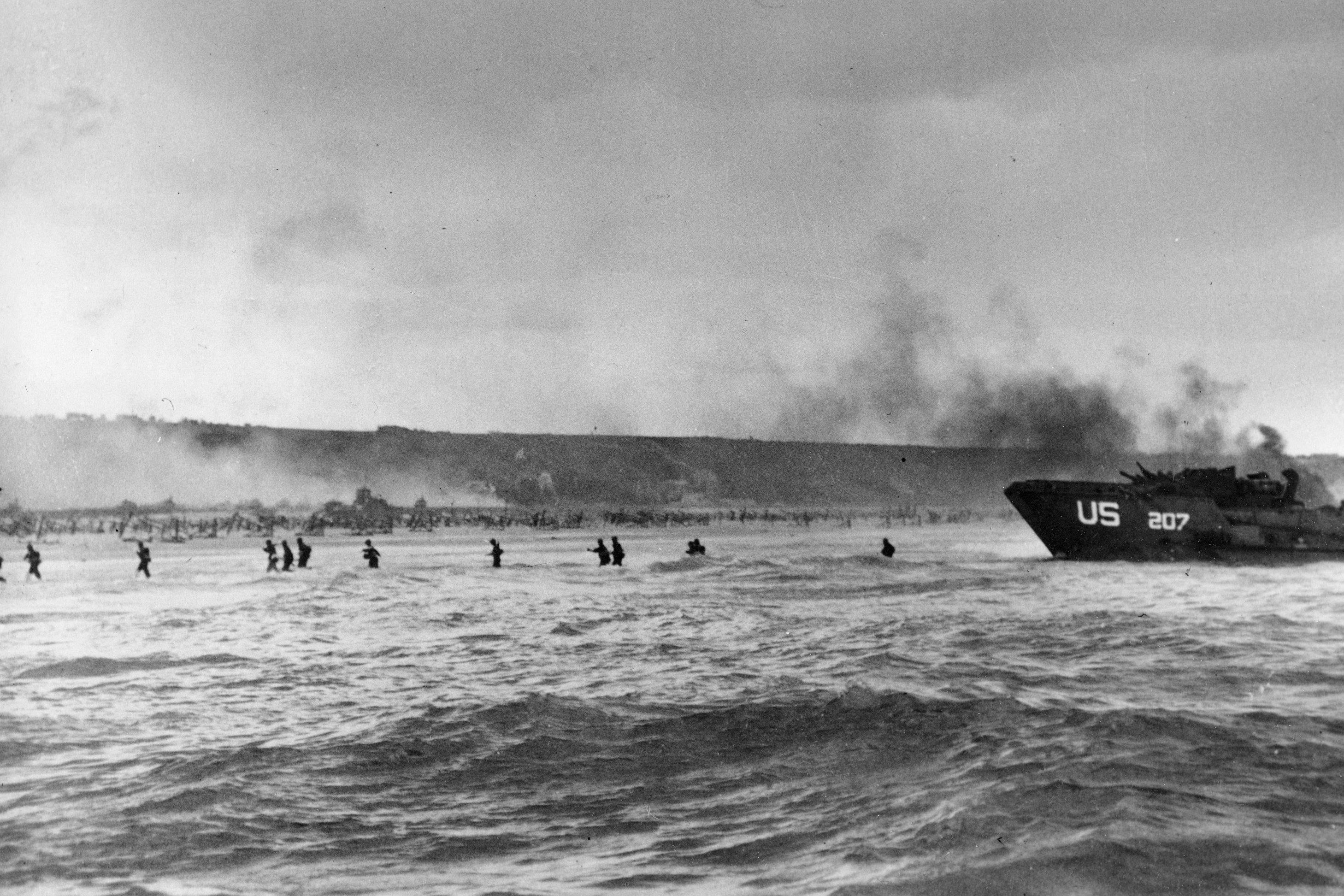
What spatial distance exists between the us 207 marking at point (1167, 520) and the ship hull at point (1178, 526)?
0.02m

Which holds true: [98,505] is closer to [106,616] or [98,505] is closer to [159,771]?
[106,616]

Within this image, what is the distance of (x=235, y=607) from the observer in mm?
23672

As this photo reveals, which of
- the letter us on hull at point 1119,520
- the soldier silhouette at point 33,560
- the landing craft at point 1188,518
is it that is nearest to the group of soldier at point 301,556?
the soldier silhouette at point 33,560

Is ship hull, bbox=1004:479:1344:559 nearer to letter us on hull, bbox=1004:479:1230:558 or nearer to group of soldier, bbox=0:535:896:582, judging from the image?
letter us on hull, bbox=1004:479:1230:558

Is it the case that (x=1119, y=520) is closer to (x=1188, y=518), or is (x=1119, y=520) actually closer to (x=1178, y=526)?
(x=1178, y=526)

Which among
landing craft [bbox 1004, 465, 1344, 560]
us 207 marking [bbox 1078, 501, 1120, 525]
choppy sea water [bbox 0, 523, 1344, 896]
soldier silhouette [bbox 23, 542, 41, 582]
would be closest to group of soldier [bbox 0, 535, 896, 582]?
soldier silhouette [bbox 23, 542, 41, 582]

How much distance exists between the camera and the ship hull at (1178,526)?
35938 mm

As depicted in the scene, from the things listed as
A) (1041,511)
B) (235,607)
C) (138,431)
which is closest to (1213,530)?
(1041,511)

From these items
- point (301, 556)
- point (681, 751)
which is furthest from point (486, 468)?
point (681, 751)

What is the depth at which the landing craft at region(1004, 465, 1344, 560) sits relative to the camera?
118 feet

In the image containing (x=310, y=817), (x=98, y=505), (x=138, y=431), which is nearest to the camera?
(x=310, y=817)

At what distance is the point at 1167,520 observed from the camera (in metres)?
36.3

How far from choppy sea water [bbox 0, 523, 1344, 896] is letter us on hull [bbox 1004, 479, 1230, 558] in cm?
1544

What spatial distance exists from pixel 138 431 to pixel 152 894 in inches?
4965
